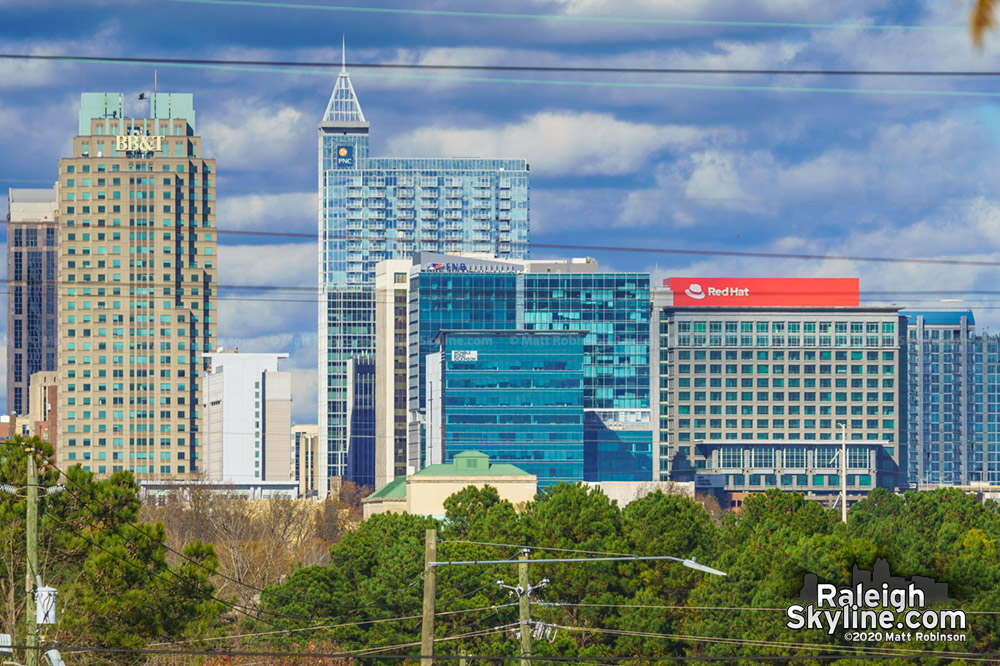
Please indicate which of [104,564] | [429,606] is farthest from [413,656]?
[104,564]

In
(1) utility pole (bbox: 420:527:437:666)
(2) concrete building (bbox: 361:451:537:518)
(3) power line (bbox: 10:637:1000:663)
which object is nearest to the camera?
(3) power line (bbox: 10:637:1000:663)

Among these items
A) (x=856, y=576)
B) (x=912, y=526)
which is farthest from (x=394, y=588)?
(x=912, y=526)

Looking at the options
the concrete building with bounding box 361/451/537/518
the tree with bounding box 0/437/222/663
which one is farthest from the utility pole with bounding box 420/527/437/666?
the concrete building with bounding box 361/451/537/518

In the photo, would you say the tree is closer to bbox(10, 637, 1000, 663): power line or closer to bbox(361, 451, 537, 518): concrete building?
bbox(10, 637, 1000, 663): power line

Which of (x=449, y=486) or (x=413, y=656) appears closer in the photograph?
(x=413, y=656)

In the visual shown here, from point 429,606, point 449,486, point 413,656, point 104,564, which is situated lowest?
point 449,486

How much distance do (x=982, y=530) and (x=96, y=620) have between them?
67.1m

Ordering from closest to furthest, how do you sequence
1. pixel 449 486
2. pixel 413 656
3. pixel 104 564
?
1. pixel 413 656
2. pixel 104 564
3. pixel 449 486

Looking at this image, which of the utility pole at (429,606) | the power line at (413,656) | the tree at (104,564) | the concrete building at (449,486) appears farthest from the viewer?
the concrete building at (449,486)

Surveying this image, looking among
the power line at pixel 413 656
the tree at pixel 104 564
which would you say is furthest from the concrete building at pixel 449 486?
the tree at pixel 104 564

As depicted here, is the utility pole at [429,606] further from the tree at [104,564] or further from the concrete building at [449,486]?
the concrete building at [449,486]

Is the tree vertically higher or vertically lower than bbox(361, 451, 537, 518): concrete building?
higher

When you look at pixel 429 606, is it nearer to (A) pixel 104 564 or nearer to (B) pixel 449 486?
(A) pixel 104 564

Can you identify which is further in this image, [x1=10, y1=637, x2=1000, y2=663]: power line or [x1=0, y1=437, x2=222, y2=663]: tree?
[x1=0, y1=437, x2=222, y2=663]: tree
